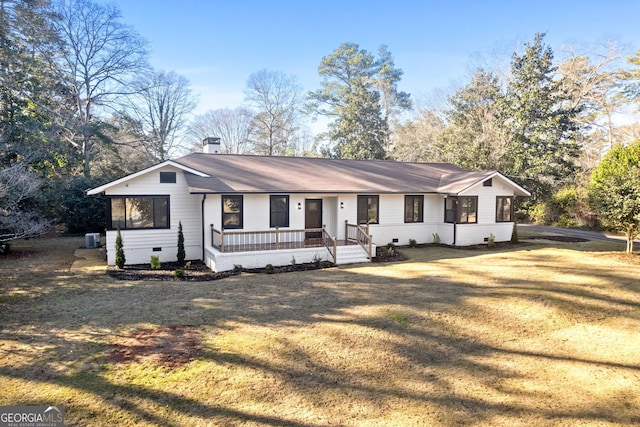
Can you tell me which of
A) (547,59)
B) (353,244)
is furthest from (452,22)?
(353,244)

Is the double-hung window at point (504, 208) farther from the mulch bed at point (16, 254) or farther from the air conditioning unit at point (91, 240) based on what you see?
the mulch bed at point (16, 254)

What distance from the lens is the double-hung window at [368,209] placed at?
17.6m

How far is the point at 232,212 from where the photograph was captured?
1493cm

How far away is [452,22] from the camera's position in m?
26.0

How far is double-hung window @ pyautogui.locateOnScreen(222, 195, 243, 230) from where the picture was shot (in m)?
14.8

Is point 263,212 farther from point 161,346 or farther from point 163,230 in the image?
point 161,346

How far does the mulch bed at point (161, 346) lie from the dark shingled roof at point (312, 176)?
6994mm

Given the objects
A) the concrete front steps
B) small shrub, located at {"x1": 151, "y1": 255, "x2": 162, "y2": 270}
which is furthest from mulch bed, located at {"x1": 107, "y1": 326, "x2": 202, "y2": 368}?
the concrete front steps

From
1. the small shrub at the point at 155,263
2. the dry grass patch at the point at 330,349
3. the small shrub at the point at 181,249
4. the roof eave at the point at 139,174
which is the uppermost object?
the roof eave at the point at 139,174

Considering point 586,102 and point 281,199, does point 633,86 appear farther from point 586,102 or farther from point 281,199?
point 281,199

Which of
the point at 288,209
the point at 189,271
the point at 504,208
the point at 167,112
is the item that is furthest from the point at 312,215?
the point at 167,112

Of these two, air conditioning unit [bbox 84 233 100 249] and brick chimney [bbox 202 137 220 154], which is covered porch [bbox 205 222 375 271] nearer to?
brick chimney [bbox 202 137 220 154]

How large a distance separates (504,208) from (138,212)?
58.2 ft

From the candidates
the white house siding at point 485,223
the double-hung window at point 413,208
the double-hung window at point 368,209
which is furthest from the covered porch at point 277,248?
the white house siding at point 485,223
